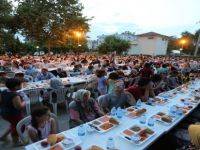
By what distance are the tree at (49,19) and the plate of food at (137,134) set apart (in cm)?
1820

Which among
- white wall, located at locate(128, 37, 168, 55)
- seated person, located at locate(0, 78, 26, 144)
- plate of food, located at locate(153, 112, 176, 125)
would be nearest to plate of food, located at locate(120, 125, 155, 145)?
plate of food, located at locate(153, 112, 176, 125)

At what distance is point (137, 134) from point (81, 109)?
1246 millimetres

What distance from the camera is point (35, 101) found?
5.82 m

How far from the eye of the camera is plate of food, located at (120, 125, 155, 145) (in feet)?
9.13

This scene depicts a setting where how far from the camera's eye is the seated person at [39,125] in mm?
2885

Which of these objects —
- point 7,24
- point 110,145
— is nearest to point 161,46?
point 7,24

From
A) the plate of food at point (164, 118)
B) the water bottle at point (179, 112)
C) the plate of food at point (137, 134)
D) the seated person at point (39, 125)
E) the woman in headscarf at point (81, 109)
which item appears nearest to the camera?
the plate of food at point (137, 134)

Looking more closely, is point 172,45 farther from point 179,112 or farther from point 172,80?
point 179,112

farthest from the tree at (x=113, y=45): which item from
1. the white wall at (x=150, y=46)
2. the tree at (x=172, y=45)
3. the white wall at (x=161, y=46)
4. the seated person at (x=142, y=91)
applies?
the seated person at (x=142, y=91)

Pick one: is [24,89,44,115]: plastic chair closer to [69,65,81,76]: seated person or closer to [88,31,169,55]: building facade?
[69,65,81,76]: seated person

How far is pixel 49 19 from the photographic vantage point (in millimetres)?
19922

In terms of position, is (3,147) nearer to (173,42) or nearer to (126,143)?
(126,143)

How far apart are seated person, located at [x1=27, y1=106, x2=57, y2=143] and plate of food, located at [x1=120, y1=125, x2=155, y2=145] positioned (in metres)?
1.12

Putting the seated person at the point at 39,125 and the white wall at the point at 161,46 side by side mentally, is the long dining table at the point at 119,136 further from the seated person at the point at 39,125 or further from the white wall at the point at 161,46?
the white wall at the point at 161,46
